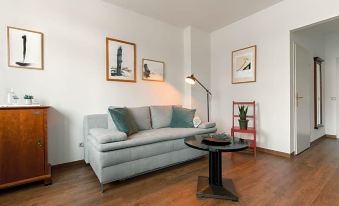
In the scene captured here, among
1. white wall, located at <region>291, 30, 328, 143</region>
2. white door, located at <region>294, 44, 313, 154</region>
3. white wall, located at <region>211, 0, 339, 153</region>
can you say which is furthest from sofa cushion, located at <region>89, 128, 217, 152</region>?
white wall, located at <region>291, 30, 328, 143</region>

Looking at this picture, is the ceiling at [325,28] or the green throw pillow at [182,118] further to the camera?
the ceiling at [325,28]

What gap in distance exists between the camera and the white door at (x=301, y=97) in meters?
2.98

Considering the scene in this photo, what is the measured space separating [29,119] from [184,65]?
2919 millimetres

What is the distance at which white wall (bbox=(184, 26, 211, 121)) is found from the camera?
3770 mm

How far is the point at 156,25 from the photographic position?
3.46m

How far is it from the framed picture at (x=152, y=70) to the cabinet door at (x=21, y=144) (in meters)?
1.80

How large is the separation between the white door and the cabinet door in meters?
3.75

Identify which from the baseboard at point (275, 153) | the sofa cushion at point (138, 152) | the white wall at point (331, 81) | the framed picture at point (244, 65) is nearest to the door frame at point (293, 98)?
the baseboard at point (275, 153)

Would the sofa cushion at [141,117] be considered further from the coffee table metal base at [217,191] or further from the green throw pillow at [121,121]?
the coffee table metal base at [217,191]

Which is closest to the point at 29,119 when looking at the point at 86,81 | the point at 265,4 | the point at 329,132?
the point at 86,81

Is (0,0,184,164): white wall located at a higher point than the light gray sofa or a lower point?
higher

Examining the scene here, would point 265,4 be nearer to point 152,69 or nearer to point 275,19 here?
point 275,19

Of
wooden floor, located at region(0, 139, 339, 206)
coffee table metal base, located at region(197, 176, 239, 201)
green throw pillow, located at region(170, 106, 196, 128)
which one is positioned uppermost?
green throw pillow, located at region(170, 106, 196, 128)

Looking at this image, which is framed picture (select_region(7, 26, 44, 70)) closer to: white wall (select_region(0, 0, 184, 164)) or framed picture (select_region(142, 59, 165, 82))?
white wall (select_region(0, 0, 184, 164))
